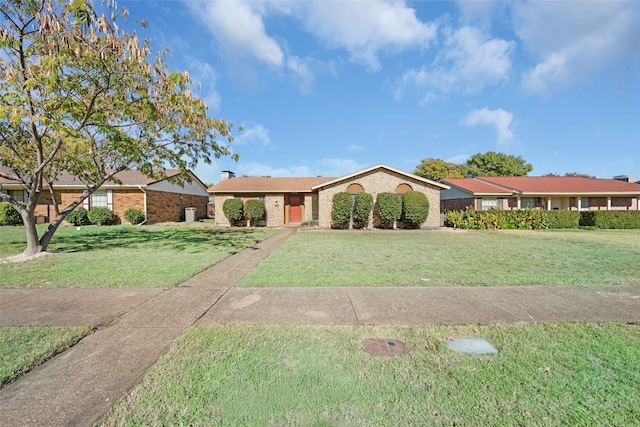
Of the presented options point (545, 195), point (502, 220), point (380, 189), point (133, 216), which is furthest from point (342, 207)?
point (545, 195)

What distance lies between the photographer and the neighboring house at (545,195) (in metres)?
A: 22.4

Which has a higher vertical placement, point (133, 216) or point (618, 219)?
point (133, 216)

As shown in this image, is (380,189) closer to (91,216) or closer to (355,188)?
(355,188)

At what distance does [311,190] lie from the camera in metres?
20.3

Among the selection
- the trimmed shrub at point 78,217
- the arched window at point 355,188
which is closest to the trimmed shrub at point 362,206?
the arched window at point 355,188

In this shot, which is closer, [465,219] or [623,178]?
[465,219]

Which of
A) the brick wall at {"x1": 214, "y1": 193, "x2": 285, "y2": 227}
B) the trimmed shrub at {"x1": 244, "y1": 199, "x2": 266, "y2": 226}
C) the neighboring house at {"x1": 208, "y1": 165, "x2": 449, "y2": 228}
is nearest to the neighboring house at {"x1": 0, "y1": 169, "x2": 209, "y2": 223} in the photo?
the brick wall at {"x1": 214, "y1": 193, "x2": 285, "y2": 227}

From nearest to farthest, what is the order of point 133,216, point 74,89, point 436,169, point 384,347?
1. point 384,347
2. point 74,89
3. point 133,216
4. point 436,169

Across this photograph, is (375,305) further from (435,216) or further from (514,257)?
(435,216)

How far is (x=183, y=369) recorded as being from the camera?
2.66 meters

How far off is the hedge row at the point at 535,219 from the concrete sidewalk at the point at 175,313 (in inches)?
566

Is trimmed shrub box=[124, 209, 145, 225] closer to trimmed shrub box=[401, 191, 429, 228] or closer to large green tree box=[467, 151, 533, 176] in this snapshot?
trimmed shrub box=[401, 191, 429, 228]

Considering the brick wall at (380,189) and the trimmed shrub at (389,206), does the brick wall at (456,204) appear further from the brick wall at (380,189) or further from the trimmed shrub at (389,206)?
the trimmed shrub at (389,206)

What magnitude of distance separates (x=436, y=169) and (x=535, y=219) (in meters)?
24.4
